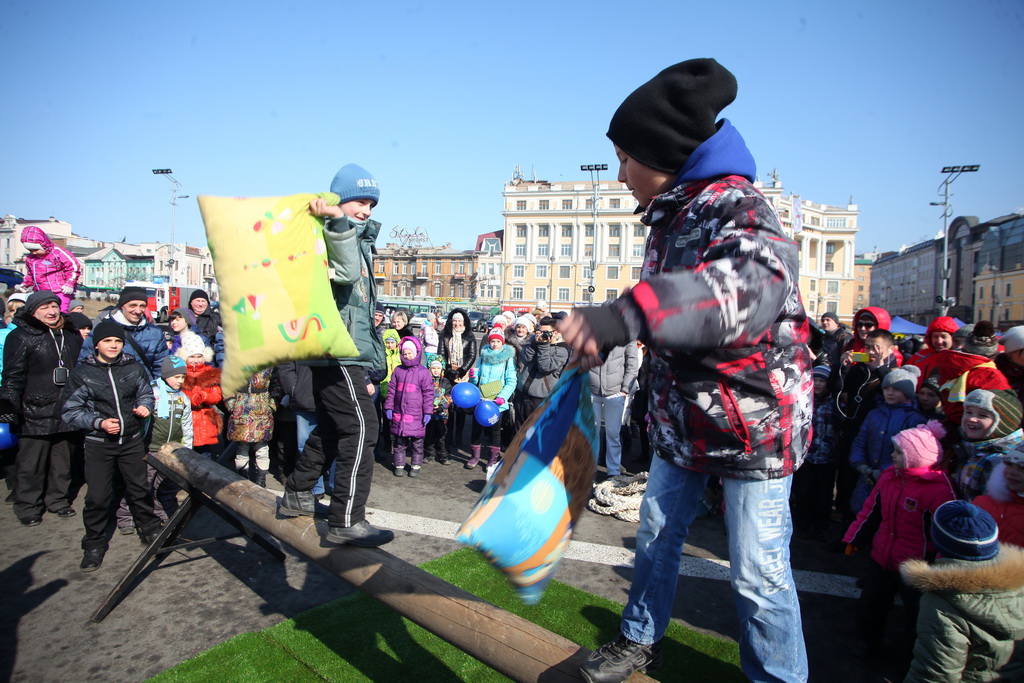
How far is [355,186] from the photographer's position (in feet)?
10.4

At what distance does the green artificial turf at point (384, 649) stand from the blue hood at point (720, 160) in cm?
224

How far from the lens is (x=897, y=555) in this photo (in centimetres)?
362

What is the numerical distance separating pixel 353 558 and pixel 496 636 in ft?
3.42

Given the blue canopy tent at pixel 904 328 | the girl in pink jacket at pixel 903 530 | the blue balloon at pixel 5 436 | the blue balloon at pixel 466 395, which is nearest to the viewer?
the girl in pink jacket at pixel 903 530

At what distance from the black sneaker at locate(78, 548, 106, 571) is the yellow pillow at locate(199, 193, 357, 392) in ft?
10.9

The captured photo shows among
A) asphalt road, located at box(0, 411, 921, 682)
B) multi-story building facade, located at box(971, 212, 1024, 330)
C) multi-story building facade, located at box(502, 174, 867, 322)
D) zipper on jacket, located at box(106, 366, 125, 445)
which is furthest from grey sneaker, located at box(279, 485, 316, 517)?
multi-story building facade, located at box(502, 174, 867, 322)

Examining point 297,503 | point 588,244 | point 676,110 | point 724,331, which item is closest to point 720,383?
point 724,331

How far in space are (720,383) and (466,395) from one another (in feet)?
21.2

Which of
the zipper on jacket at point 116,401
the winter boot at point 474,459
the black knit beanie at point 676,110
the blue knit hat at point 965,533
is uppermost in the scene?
the black knit beanie at point 676,110

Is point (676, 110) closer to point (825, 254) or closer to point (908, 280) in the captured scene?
point (825, 254)

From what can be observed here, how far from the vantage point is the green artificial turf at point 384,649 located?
3.24m

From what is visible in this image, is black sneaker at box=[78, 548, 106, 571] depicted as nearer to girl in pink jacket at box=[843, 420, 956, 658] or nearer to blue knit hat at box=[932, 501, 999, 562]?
girl in pink jacket at box=[843, 420, 956, 658]

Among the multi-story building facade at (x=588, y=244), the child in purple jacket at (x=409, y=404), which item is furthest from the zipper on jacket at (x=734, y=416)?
the multi-story building facade at (x=588, y=244)

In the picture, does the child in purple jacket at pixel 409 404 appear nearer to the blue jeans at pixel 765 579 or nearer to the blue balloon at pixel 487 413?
the blue balloon at pixel 487 413
